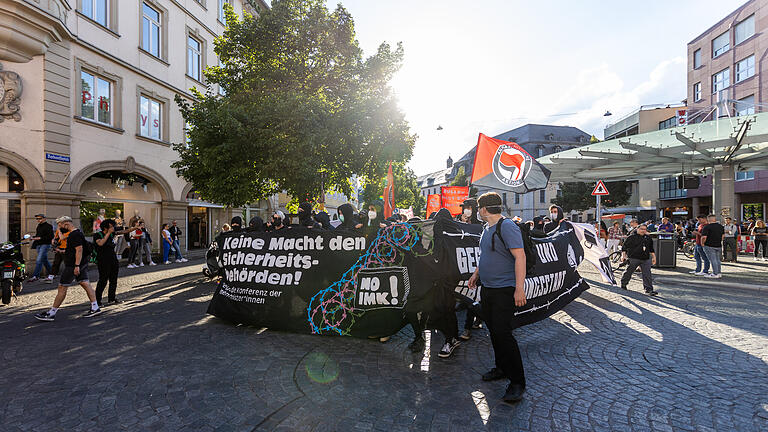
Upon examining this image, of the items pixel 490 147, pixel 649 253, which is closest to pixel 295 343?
pixel 490 147

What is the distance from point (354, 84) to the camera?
13.3 metres

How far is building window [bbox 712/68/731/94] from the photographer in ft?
96.2

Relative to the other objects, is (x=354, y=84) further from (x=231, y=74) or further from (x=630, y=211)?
(x=630, y=211)

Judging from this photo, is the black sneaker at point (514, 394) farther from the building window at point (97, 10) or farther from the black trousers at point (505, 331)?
the building window at point (97, 10)

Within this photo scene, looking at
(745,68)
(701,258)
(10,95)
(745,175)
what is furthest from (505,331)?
(745,68)

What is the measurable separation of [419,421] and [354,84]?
1212 cm

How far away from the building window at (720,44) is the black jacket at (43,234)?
139 feet

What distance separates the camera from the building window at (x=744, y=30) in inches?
1066

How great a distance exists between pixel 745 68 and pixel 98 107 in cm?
3969

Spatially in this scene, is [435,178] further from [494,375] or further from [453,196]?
[494,375]

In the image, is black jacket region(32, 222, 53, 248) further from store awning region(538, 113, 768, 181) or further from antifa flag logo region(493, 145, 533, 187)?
store awning region(538, 113, 768, 181)

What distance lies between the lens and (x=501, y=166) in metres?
8.49

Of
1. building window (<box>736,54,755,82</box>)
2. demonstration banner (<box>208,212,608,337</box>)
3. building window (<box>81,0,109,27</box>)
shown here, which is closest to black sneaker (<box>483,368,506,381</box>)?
demonstration banner (<box>208,212,608,337</box>)

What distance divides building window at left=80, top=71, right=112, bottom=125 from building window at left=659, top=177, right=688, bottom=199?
42.5m
